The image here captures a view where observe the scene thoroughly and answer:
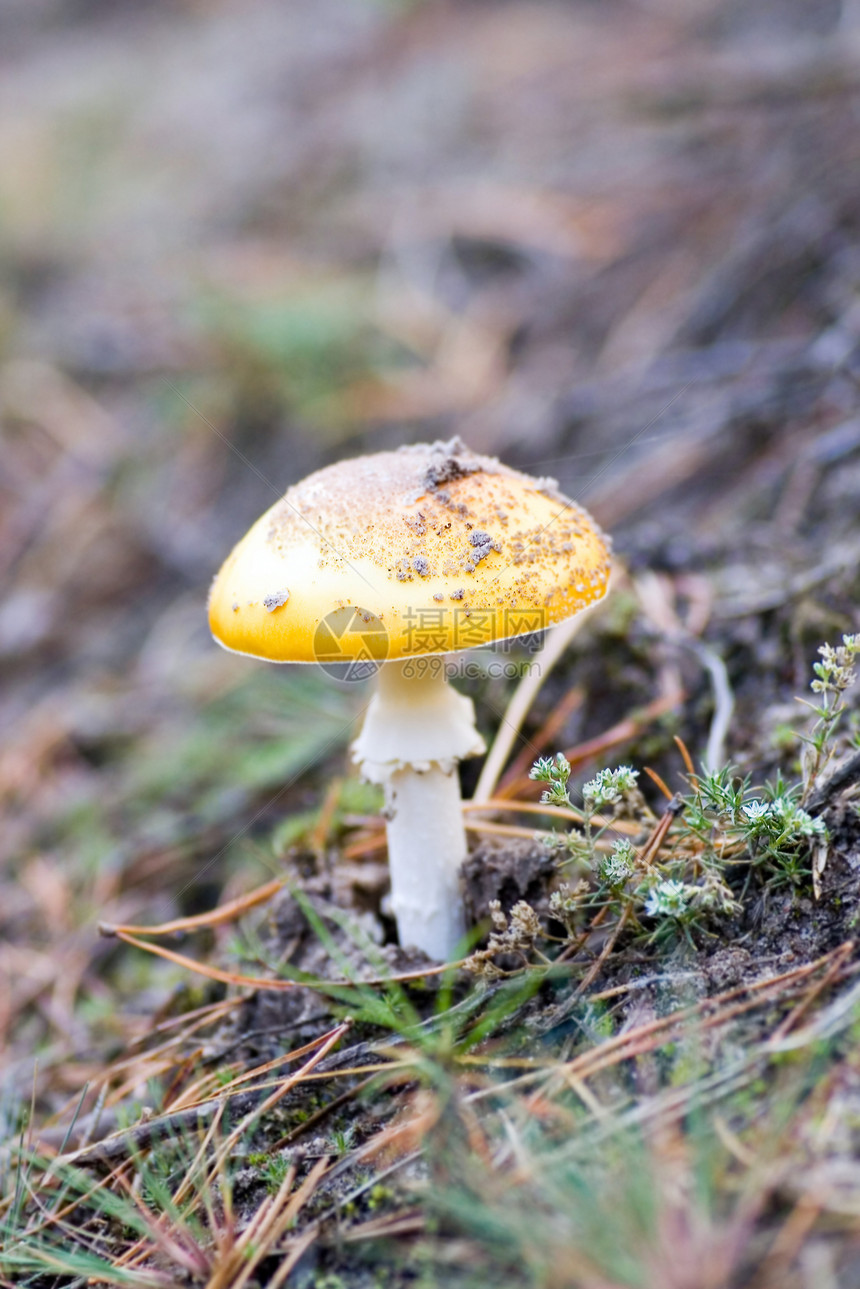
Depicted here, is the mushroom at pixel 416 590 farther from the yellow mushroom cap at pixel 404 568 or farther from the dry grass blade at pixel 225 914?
the dry grass blade at pixel 225 914

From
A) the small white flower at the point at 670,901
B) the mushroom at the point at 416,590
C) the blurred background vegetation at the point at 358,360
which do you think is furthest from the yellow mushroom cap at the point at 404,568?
the blurred background vegetation at the point at 358,360

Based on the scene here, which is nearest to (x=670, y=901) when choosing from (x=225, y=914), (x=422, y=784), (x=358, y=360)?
(x=422, y=784)

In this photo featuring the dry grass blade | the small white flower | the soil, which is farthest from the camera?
the dry grass blade

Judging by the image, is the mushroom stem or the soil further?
the mushroom stem

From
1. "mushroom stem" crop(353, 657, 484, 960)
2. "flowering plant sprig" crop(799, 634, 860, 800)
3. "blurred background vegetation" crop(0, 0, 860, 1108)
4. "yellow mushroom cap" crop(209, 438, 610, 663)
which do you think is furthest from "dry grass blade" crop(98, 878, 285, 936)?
"flowering plant sprig" crop(799, 634, 860, 800)

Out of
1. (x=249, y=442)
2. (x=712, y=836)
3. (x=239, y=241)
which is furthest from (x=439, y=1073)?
(x=239, y=241)

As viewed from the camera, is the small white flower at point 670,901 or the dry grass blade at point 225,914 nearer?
the small white flower at point 670,901

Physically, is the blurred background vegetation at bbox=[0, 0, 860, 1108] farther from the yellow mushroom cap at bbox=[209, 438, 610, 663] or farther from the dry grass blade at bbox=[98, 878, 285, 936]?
the yellow mushroom cap at bbox=[209, 438, 610, 663]

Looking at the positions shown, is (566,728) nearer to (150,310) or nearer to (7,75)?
(150,310)
